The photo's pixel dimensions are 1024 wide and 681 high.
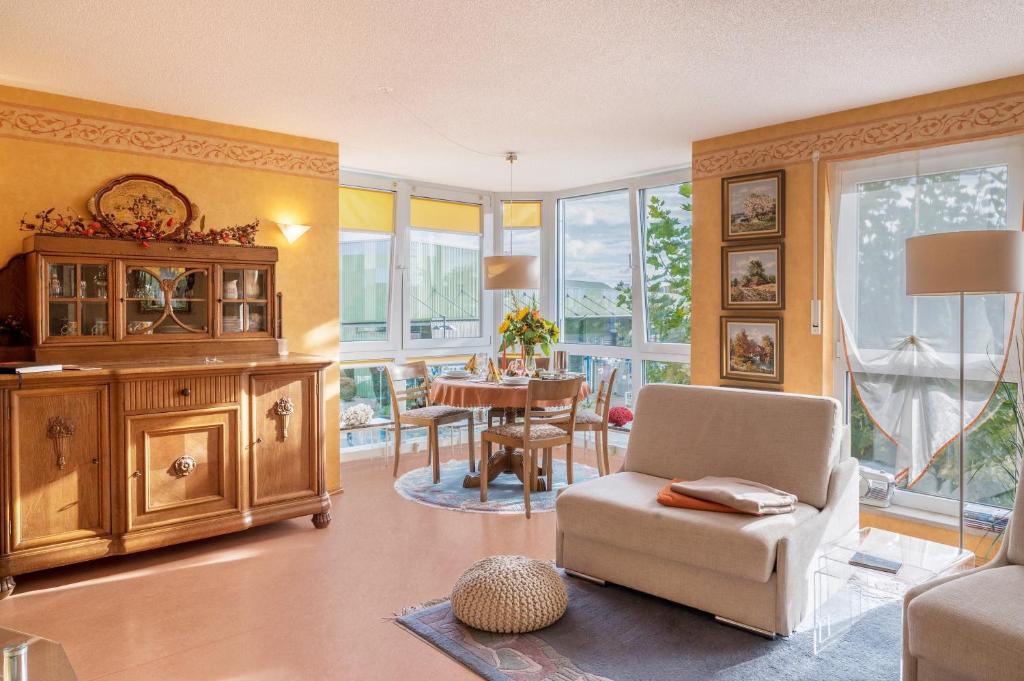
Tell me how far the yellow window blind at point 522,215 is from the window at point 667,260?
→ 4.10 ft

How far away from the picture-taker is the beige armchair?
2.02 meters

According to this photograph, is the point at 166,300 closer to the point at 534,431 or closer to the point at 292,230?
the point at 292,230

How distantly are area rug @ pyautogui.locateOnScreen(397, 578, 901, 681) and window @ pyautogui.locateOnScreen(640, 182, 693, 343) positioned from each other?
3282 mm

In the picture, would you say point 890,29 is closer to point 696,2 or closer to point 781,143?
point 696,2

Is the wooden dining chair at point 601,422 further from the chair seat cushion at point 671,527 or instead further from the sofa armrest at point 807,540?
the sofa armrest at point 807,540

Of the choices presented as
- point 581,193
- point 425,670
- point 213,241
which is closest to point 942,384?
point 425,670

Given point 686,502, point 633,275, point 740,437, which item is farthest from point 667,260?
point 686,502

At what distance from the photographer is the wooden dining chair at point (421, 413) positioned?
18.0ft

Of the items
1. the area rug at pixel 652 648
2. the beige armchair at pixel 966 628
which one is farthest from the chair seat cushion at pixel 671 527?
the beige armchair at pixel 966 628

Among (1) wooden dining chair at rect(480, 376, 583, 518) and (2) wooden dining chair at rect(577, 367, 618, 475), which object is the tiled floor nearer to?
(1) wooden dining chair at rect(480, 376, 583, 518)

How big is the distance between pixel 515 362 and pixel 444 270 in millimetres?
1782

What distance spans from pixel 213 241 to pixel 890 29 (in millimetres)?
3856

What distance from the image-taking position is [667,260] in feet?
20.4

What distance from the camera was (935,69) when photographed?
3.62 metres
